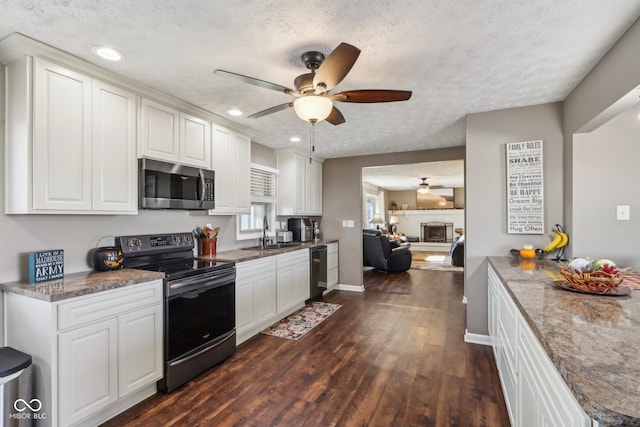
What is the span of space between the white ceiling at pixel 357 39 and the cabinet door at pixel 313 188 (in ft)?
7.75

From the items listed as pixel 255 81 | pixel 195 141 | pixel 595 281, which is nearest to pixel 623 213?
pixel 595 281

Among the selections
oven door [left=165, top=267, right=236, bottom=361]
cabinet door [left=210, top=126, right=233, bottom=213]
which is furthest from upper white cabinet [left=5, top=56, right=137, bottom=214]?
cabinet door [left=210, top=126, right=233, bottom=213]

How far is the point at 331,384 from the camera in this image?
7.83 ft

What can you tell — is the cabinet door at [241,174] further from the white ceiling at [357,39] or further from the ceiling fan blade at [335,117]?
the ceiling fan blade at [335,117]

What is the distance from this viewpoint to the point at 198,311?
8.15 feet

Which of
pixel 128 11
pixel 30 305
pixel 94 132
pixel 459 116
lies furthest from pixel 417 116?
pixel 30 305

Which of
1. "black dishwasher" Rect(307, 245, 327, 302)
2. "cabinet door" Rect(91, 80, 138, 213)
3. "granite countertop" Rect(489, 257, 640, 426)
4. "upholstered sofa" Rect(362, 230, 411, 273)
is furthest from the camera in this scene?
"upholstered sofa" Rect(362, 230, 411, 273)

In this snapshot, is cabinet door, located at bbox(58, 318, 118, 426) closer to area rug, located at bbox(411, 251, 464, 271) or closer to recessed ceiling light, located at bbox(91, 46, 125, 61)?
recessed ceiling light, located at bbox(91, 46, 125, 61)

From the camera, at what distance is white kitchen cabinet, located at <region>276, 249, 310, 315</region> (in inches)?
146

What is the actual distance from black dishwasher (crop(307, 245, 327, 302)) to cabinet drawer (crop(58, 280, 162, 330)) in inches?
96.8

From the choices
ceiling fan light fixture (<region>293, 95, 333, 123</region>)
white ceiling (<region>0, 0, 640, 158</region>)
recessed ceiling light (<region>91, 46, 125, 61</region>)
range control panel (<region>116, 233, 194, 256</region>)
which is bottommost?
range control panel (<region>116, 233, 194, 256</region>)

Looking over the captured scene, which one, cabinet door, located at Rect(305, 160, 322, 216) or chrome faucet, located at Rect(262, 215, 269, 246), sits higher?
cabinet door, located at Rect(305, 160, 322, 216)

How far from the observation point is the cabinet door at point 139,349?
201cm

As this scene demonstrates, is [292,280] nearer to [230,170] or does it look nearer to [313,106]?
[230,170]
